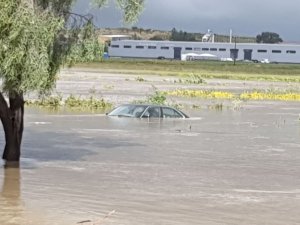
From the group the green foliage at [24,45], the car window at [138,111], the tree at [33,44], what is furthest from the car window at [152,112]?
the green foliage at [24,45]

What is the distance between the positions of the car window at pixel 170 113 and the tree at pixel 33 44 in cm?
1847

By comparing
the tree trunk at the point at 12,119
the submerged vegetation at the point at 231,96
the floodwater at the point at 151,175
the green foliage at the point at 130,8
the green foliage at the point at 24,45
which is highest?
the green foliage at the point at 130,8

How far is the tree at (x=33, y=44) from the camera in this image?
15.7 meters

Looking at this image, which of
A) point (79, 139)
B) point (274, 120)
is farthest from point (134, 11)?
point (274, 120)

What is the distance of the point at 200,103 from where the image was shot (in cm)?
5322

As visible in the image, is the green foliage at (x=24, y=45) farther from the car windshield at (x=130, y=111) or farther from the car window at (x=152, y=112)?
the car windshield at (x=130, y=111)

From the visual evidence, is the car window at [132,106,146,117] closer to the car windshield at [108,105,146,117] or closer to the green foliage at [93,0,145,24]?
the car windshield at [108,105,146,117]

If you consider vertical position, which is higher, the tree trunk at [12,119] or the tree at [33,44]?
the tree at [33,44]

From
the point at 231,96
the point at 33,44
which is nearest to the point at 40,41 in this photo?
the point at 33,44

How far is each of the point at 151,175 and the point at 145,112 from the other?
58.9 ft

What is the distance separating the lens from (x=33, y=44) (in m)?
16.1

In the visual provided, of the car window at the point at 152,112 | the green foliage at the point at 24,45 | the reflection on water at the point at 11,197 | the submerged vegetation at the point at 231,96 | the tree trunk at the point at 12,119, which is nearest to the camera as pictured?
the reflection on water at the point at 11,197

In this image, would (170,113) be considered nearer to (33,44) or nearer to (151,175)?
(151,175)

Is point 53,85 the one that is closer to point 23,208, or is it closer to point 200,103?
point 23,208
